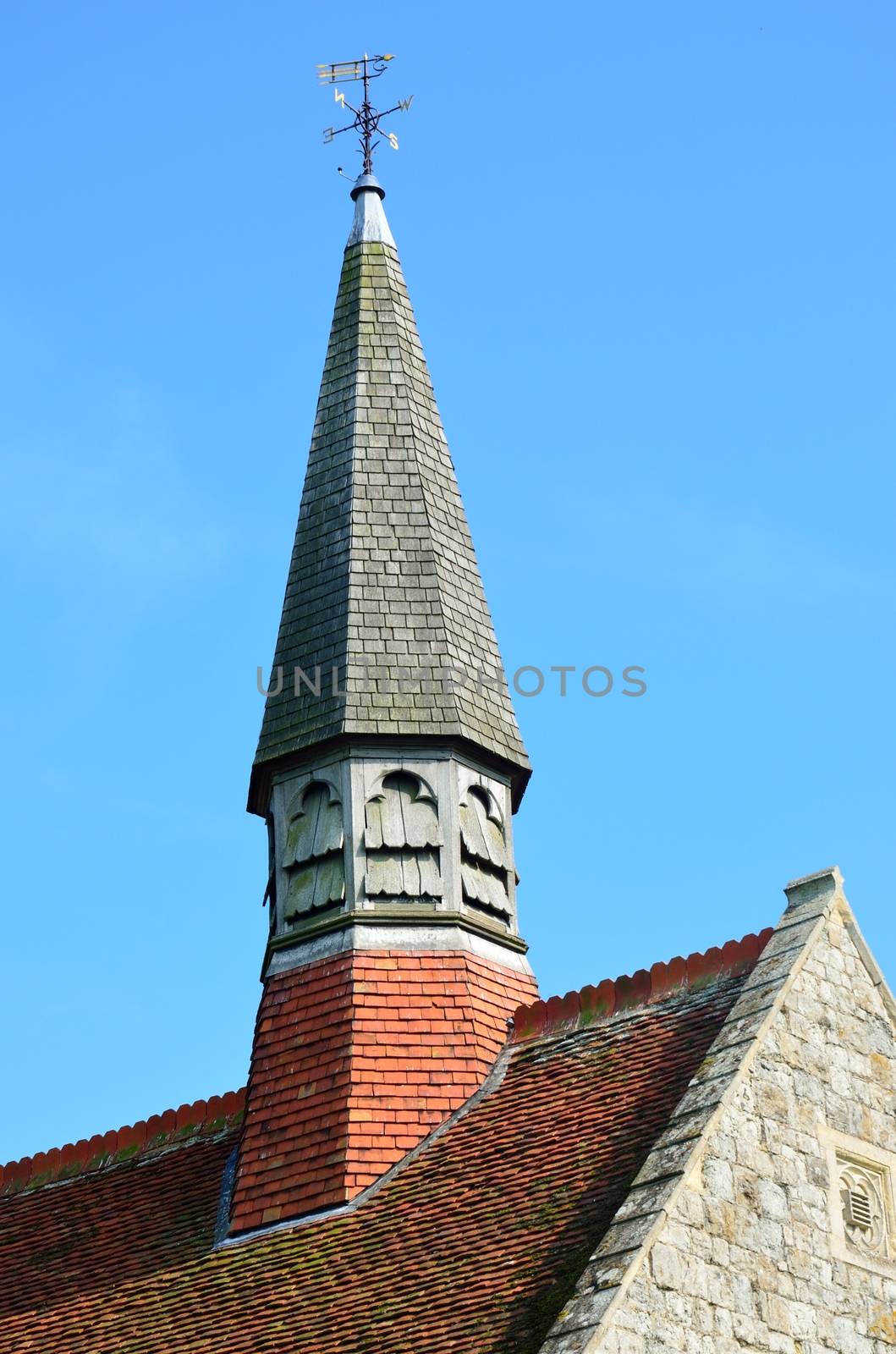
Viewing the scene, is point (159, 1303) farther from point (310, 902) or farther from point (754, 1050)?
point (754, 1050)

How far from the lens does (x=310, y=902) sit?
63.9ft

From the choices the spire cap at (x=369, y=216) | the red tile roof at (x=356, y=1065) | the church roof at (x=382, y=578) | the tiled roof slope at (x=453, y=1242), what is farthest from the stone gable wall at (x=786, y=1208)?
the spire cap at (x=369, y=216)

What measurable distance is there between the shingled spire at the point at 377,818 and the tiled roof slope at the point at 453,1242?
0.50m

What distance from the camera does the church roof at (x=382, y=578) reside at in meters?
19.9

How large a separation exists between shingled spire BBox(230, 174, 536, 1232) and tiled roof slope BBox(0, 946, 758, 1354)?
1.64ft

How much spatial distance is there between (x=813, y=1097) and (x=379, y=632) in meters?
5.86

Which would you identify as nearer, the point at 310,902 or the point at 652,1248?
the point at 652,1248

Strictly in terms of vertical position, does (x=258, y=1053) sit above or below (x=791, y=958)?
above

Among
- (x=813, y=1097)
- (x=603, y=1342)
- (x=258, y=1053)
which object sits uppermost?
(x=258, y=1053)

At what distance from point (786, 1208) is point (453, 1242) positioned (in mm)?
2109

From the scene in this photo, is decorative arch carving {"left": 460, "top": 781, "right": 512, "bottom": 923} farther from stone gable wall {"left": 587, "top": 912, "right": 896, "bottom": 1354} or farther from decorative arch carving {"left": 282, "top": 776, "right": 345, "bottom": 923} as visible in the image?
stone gable wall {"left": 587, "top": 912, "right": 896, "bottom": 1354}

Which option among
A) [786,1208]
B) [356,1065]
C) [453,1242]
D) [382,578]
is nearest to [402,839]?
[356,1065]

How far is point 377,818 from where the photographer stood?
1941 cm

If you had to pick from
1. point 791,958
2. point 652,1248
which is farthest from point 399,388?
point 652,1248
